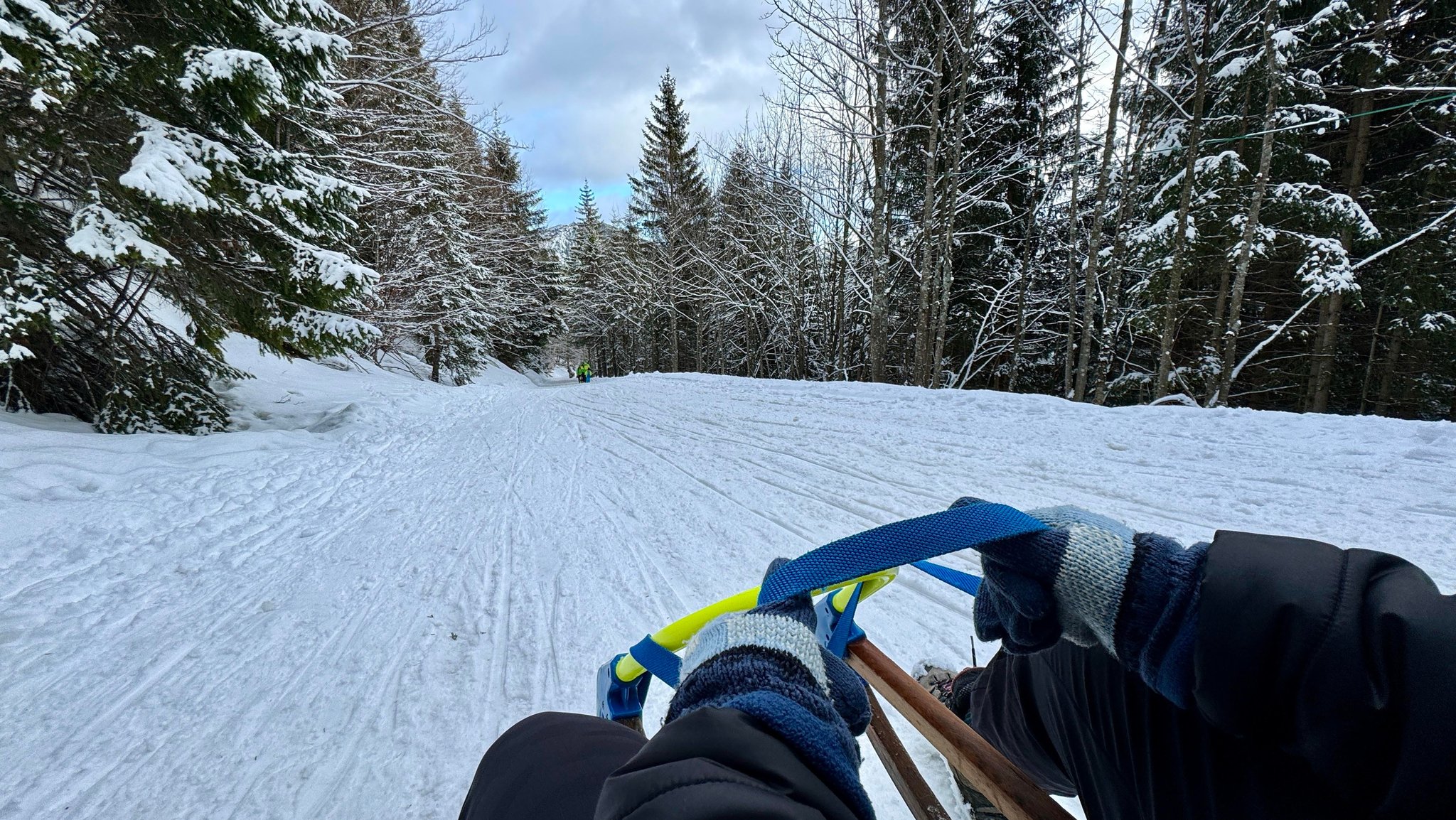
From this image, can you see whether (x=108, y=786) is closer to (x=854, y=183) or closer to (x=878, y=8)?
(x=878, y=8)

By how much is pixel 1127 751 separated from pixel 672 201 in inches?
1149

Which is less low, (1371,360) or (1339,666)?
(1371,360)

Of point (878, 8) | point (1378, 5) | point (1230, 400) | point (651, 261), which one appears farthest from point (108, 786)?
point (651, 261)

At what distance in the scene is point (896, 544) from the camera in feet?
2.59

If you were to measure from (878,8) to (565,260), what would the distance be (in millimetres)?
33387

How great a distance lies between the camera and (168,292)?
5.98 metres

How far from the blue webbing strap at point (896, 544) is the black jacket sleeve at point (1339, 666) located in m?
0.25

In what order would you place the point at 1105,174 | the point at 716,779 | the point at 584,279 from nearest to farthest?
the point at 716,779, the point at 1105,174, the point at 584,279

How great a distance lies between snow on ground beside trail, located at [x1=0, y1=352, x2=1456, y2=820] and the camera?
77.2 inches

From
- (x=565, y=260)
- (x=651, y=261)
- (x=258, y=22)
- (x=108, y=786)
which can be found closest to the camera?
(x=108, y=786)

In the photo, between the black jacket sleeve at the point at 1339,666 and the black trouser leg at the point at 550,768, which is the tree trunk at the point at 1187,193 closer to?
the black jacket sleeve at the point at 1339,666

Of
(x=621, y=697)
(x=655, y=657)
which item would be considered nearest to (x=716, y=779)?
(x=655, y=657)

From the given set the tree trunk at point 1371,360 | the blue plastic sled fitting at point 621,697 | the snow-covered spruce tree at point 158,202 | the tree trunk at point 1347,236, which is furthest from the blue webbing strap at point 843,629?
the tree trunk at point 1371,360

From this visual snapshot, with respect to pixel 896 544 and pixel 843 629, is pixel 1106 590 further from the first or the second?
pixel 843 629
